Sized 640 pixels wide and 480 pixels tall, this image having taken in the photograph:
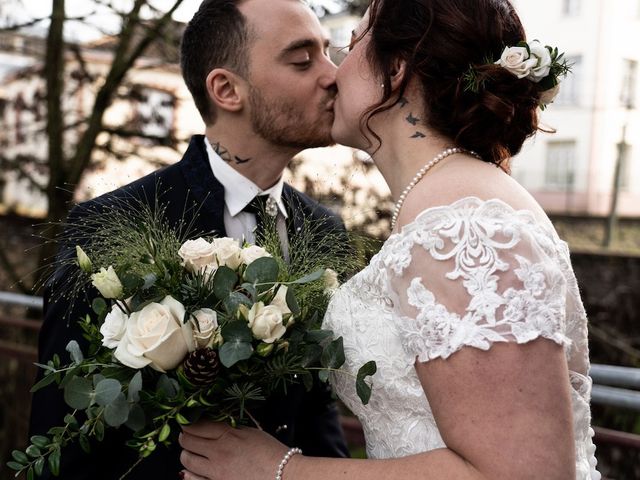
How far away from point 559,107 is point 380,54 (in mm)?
18537

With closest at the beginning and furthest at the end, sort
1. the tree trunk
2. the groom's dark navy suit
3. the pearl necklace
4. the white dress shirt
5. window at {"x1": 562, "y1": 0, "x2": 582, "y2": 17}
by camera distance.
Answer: the pearl necklace < the groom's dark navy suit < the white dress shirt < the tree trunk < window at {"x1": 562, "y1": 0, "x2": 582, "y2": 17}

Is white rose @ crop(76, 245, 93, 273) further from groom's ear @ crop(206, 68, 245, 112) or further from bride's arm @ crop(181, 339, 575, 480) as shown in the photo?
groom's ear @ crop(206, 68, 245, 112)

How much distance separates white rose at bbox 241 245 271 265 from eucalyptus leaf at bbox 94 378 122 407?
0.43 meters

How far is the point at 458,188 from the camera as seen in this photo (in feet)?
6.02

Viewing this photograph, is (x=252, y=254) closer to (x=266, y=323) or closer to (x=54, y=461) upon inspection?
(x=266, y=323)

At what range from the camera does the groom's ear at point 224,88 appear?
121 inches

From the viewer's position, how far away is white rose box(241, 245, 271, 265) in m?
1.94

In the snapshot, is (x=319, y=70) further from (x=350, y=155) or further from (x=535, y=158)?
(x=535, y=158)

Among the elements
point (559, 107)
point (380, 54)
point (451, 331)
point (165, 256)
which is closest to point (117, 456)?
point (165, 256)

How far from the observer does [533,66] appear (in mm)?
1965

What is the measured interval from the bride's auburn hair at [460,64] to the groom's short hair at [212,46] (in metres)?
1.14

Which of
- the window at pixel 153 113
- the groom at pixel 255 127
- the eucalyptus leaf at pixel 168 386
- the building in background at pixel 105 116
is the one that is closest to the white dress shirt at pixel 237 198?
the groom at pixel 255 127

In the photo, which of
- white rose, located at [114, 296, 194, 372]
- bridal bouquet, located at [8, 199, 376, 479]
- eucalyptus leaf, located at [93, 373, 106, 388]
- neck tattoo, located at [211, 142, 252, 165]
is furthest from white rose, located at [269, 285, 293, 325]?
neck tattoo, located at [211, 142, 252, 165]

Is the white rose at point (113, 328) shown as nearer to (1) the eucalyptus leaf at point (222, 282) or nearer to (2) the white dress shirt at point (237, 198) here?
(1) the eucalyptus leaf at point (222, 282)
